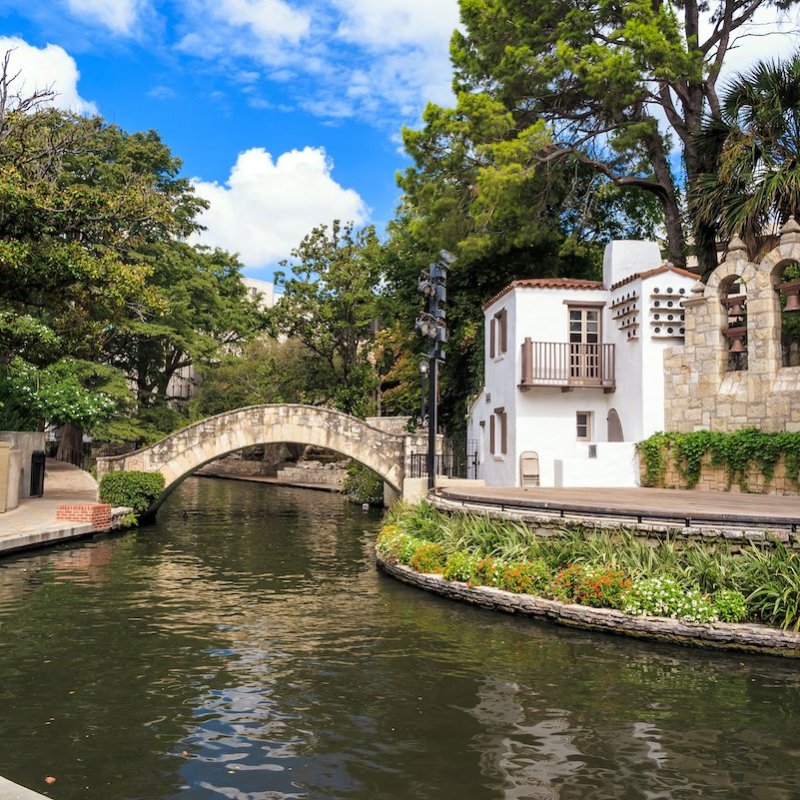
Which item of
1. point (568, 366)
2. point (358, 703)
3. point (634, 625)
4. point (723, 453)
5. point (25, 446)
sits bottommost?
point (358, 703)

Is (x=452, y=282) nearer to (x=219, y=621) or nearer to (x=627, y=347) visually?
(x=627, y=347)

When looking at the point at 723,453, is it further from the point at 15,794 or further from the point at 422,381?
the point at 15,794

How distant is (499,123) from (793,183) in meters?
11.0

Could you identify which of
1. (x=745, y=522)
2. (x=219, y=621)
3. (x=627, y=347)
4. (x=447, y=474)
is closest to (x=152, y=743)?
(x=219, y=621)

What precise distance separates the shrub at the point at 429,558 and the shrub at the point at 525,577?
1.86 metres

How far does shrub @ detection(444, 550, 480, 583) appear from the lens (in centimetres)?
1421

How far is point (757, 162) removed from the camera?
21.5m

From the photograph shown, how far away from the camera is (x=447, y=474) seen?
31.2m

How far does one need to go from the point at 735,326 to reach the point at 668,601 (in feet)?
36.1

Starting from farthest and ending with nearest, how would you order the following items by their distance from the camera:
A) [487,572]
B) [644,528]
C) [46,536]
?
[46,536] < [487,572] < [644,528]

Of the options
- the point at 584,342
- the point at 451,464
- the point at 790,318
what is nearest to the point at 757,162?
the point at 790,318

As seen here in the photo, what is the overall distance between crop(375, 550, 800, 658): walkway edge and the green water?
0.79 feet

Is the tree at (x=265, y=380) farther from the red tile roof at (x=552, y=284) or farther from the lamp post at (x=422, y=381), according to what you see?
the red tile roof at (x=552, y=284)

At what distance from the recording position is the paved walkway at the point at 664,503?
12.2 meters
